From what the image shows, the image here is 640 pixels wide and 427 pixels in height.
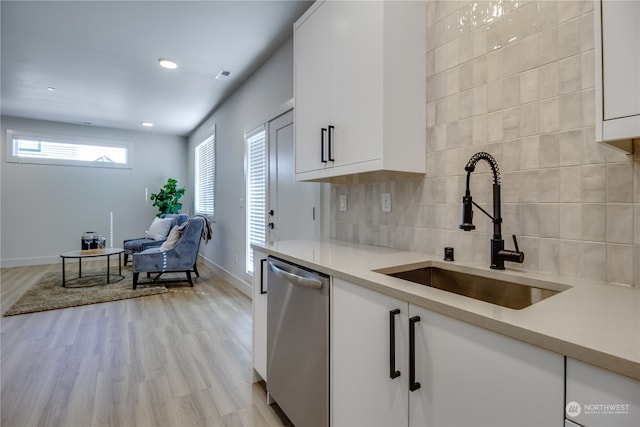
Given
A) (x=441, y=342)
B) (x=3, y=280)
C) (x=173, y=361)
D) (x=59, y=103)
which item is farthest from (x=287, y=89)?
(x=3, y=280)

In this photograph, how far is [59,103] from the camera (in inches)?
183

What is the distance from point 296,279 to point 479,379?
84 centimetres

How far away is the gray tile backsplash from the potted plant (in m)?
5.74

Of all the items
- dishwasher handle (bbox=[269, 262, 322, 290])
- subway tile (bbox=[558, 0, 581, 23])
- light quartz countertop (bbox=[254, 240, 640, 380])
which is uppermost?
subway tile (bbox=[558, 0, 581, 23])

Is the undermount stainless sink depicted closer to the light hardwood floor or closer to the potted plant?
the light hardwood floor

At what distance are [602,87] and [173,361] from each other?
268 centimetres

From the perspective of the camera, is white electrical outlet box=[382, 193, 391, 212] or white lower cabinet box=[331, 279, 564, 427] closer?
white lower cabinet box=[331, 279, 564, 427]

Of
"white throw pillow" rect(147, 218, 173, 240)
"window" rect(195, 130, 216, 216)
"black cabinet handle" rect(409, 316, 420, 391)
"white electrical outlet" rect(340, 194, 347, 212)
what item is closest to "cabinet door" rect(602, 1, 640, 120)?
"black cabinet handle" rect(409, 316, 420, 391)

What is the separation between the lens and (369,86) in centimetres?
147

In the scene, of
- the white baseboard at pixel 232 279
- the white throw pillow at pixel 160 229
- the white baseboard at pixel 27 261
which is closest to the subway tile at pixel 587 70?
the white baseboard at pixel 232 279

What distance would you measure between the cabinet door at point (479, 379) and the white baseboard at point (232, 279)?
9.84 feet

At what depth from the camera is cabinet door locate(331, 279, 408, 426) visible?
948 mm

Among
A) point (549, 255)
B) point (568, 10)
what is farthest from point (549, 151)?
point (568, 10)

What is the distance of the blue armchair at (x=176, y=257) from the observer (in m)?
4.05
